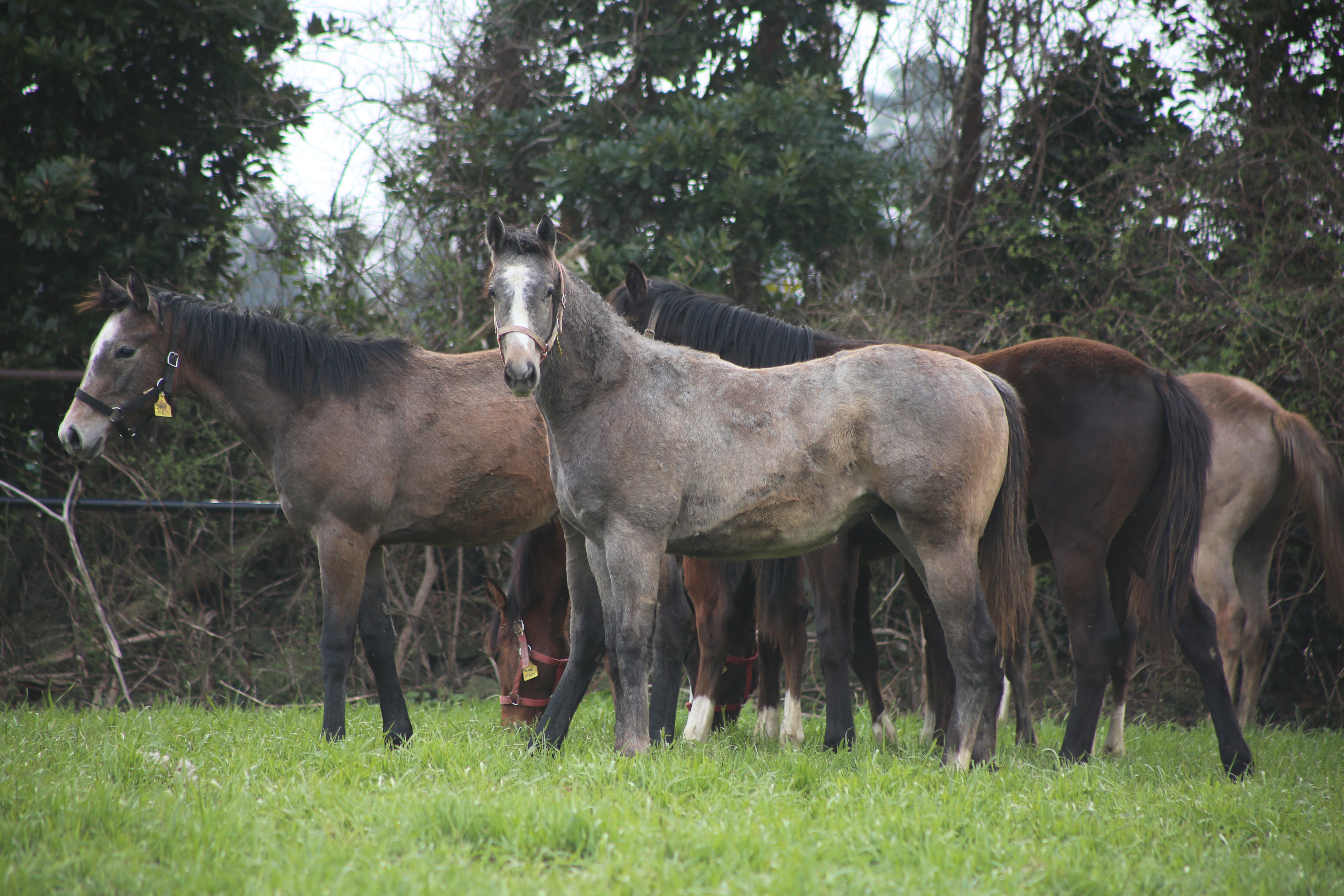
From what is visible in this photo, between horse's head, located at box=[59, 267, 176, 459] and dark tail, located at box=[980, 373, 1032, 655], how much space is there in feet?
12.4

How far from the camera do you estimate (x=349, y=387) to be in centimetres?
444

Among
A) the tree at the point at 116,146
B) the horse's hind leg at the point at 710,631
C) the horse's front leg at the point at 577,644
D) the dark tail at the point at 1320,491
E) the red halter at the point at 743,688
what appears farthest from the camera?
the tree at the point at 116,146

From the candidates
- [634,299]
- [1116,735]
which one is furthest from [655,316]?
[1116,735]

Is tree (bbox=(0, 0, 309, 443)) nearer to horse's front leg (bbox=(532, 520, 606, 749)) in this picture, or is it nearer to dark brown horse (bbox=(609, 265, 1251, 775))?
dark brown horse (bbox=(609, 265, 1251, 775))

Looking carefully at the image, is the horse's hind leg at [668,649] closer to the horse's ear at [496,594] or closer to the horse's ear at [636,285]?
the horse's ear at [496,594]

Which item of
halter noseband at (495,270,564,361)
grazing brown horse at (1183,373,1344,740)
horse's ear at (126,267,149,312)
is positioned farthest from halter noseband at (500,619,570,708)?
grazing brown horse at (1183,373,1344,740)

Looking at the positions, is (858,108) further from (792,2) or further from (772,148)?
(772,148)

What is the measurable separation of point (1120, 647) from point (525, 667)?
10.5 ft

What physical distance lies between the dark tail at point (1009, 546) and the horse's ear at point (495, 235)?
6.99 feet

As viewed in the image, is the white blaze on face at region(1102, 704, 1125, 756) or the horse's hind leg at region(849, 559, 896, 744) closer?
the white blaze on face at region(1102, 704, 1125, 756)

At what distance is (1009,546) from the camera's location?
384 centimetres

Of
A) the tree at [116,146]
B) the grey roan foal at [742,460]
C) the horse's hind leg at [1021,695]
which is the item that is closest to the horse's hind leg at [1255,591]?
the horse's hind leg at [1021,695]

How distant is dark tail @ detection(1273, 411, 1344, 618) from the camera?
18.5 ft

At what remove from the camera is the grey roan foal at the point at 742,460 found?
3492 millimetres
